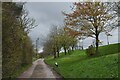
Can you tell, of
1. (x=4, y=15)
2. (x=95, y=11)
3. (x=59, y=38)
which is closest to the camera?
(x=4, y=15)

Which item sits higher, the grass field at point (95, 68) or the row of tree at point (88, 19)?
the row of tree at point (88, 19)

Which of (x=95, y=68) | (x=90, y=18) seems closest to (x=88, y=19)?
(x=90, y=18)

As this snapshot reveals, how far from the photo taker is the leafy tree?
41031 millimetres

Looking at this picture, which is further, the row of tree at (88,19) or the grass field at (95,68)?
the row of tree at (88,19)

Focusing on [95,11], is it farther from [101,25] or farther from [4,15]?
[4,15]

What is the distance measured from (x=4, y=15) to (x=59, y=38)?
5754 centimetres

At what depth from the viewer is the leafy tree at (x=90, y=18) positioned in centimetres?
4103

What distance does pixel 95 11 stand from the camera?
41.2 meters

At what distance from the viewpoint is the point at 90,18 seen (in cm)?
4184

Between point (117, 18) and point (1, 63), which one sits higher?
point (117, 18)

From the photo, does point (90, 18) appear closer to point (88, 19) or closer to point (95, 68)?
point (88, 19)

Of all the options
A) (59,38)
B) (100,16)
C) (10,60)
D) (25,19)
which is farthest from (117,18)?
(59,38)

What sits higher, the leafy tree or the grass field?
the leafy tree

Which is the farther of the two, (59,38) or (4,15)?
(59,38)
